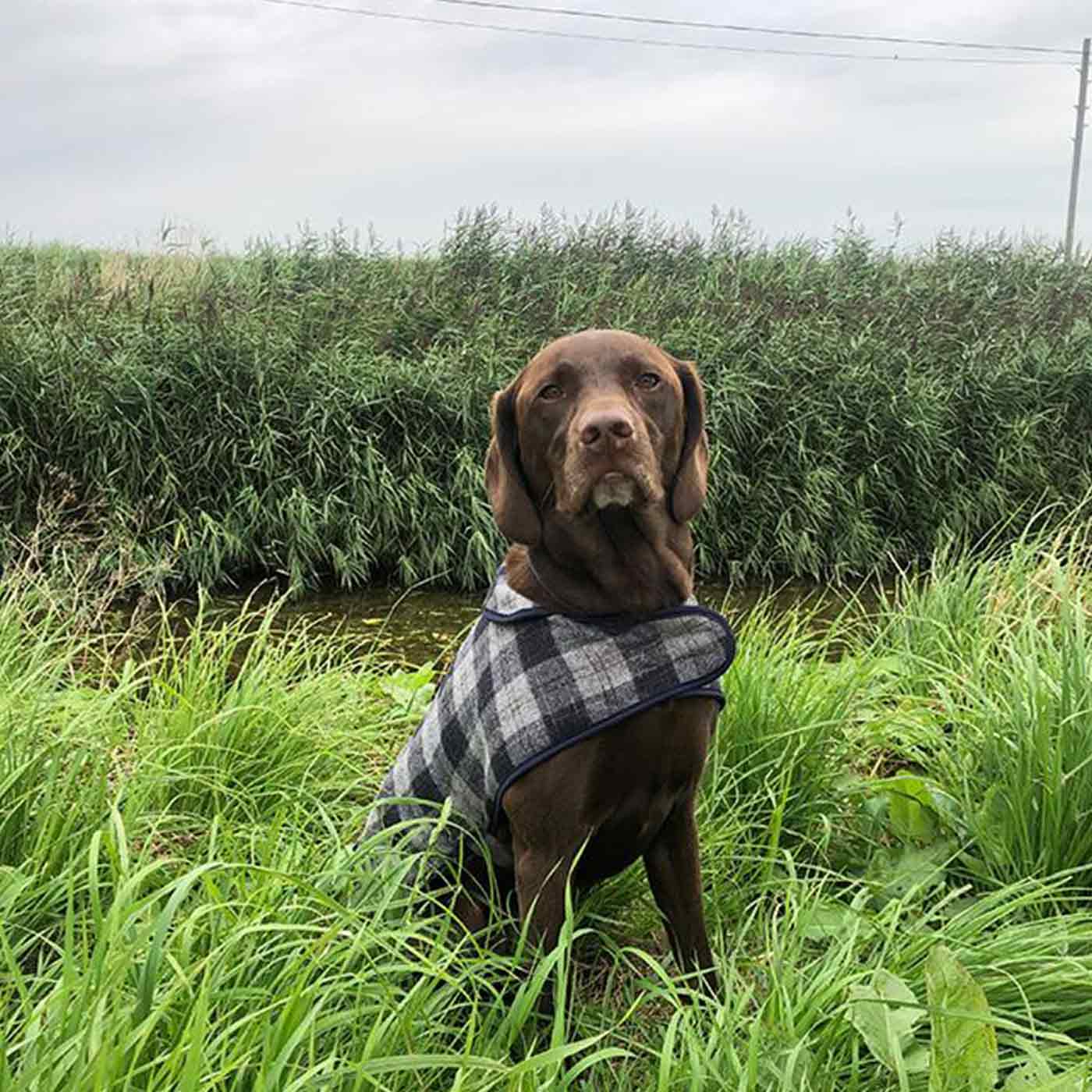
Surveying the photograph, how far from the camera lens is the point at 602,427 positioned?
159 centimetres

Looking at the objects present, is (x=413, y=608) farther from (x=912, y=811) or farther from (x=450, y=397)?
(x=912, y=811)

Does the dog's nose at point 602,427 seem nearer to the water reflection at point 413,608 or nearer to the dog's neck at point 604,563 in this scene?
the dog's neck at point 604,563

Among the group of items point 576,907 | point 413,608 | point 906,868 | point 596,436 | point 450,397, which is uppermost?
point 596,436

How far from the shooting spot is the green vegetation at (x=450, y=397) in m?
6.85

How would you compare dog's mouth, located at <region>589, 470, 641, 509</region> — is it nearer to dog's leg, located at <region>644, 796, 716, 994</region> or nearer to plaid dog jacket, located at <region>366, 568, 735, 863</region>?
plaid dog jacket, located at <region>366, 568, 735, 863</region>

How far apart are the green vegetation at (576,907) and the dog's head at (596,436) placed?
2.07 ft

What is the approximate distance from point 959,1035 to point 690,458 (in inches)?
36.1

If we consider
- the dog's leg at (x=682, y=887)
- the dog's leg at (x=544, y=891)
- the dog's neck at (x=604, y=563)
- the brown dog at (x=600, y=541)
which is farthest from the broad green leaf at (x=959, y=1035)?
the dog's neck at (x=604, y=563)

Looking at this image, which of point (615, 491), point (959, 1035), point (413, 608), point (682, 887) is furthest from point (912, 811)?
point (413, 608)

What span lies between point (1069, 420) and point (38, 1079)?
9.76 m

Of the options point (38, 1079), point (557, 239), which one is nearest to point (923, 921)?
point (38, 1079)

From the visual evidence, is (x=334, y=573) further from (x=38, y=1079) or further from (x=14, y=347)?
(x=38, y=1079)

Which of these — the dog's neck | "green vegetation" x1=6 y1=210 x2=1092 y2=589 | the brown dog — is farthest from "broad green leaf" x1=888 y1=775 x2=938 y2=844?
"green vegetation" x1=6 y1=210 x2=1092 y2=589

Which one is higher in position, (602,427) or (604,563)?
(602,427)
